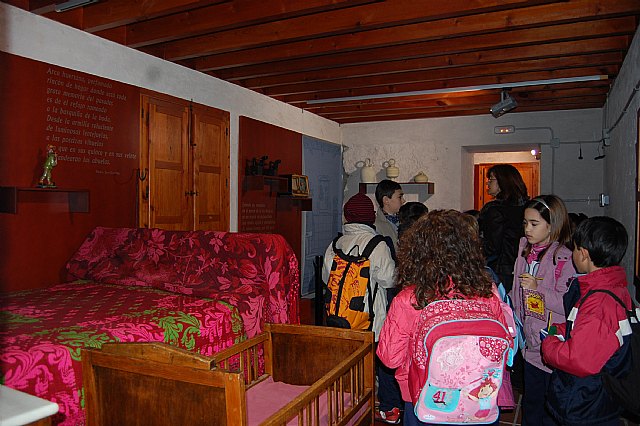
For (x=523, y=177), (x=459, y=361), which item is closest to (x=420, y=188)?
(x=523, y=177)

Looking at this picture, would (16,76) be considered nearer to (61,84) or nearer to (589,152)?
(61,84)

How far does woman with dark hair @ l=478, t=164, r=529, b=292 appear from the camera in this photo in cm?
341

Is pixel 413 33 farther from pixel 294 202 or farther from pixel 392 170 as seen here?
pixel 392 170

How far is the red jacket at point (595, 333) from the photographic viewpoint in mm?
1686

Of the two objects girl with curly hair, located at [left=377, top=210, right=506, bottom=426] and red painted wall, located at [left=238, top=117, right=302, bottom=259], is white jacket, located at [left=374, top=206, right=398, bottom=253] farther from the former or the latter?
red painted wall, located at [left=238, top=117, right=302, bottom=259]

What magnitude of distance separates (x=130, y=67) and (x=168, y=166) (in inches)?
33.8

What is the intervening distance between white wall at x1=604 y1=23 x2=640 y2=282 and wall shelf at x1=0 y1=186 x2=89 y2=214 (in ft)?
12.3

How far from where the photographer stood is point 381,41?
13.1 feet

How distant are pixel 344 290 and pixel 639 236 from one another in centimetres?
192

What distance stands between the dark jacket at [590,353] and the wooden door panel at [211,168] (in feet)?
11.5

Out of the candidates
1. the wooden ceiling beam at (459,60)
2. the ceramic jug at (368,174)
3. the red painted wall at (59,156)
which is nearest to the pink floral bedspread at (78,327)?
the red painted wall at (59,156)

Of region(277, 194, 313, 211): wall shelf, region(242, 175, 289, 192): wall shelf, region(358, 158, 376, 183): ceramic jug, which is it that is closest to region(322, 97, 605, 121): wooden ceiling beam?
region(358, 158, 376, 183): ceramic jug

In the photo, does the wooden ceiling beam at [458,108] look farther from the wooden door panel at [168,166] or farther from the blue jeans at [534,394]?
the blue jeans at [534,394]

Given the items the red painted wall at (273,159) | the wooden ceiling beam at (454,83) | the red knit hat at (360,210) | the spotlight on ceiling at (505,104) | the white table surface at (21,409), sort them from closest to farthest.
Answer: the white table surface at (21,409), the red knit hat at (360,210), the wooden ceiling beam at (454,83), the red painted wall at (273,159), the spotlight on ceiling at (505,104)
